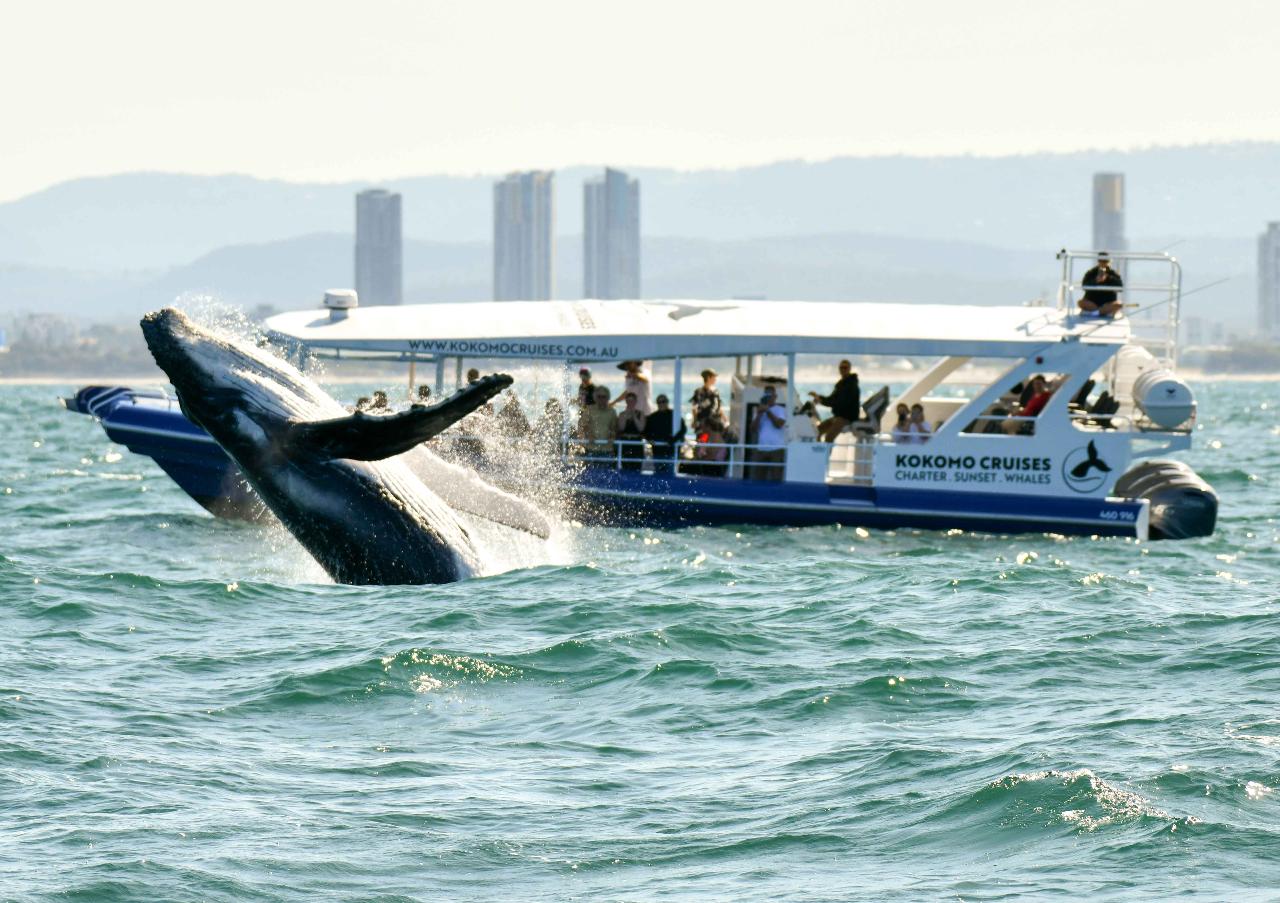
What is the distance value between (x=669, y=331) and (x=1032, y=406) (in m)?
4.58

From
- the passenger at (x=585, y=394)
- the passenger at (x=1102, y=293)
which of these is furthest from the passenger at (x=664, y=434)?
the passenger at (x=1102, y=293)

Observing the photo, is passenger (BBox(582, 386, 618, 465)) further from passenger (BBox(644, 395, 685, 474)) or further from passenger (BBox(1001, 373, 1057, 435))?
passenger (BBox(1001, 373, 1057, 435))

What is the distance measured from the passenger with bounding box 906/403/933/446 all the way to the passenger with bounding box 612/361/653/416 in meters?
3.24

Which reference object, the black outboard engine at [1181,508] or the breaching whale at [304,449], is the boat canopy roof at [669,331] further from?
the breaching whale at [304,449]

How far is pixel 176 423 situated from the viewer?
23.1 metres

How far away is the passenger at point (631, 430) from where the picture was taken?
2328 cm

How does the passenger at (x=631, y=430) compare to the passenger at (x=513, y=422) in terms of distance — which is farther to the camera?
the passenger at (x=631, y=430)

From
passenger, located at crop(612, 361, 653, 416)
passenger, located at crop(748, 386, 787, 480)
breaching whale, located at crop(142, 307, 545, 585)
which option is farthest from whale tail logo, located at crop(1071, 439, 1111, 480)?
breaching whale, located at crop(142, 307, 545, 585)

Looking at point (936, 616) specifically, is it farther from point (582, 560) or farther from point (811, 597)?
point (582, 560)

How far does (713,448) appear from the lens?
928 inches

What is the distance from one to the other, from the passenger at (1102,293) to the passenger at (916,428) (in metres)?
2.71

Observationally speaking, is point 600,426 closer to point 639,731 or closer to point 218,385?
point 218,385

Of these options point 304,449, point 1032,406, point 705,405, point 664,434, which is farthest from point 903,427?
point 304,449

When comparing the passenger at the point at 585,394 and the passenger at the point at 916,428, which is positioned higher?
the passenger at the point at 585,394
